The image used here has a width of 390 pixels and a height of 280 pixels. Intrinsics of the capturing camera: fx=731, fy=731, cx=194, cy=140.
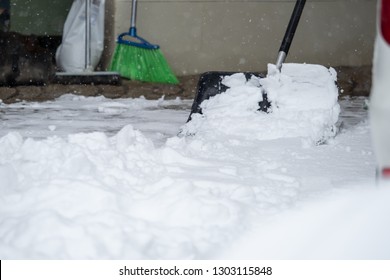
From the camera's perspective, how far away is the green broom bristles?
6164 mm

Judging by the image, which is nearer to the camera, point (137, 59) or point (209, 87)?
point (209, 87)

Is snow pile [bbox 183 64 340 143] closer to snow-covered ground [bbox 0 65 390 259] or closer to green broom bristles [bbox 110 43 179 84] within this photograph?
snow-covered ground [bbox 0 65 390 259]

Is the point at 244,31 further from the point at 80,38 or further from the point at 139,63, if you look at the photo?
the point at 80,38

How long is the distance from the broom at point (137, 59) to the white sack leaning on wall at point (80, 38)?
211mm

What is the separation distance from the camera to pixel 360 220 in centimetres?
132

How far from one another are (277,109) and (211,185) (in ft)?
4.25

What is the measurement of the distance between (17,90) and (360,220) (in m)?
4.65

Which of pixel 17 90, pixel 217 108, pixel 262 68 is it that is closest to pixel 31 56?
pixel 17 90

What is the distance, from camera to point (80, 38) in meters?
6.39

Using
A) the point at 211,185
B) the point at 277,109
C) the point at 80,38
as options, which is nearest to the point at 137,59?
the point at 80,38

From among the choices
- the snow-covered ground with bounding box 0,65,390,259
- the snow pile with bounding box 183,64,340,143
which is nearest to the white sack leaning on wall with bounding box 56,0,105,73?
the snow-covered ground with bounding box 0,65,390,259

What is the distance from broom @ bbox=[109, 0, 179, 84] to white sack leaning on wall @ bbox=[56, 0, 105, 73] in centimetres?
21
